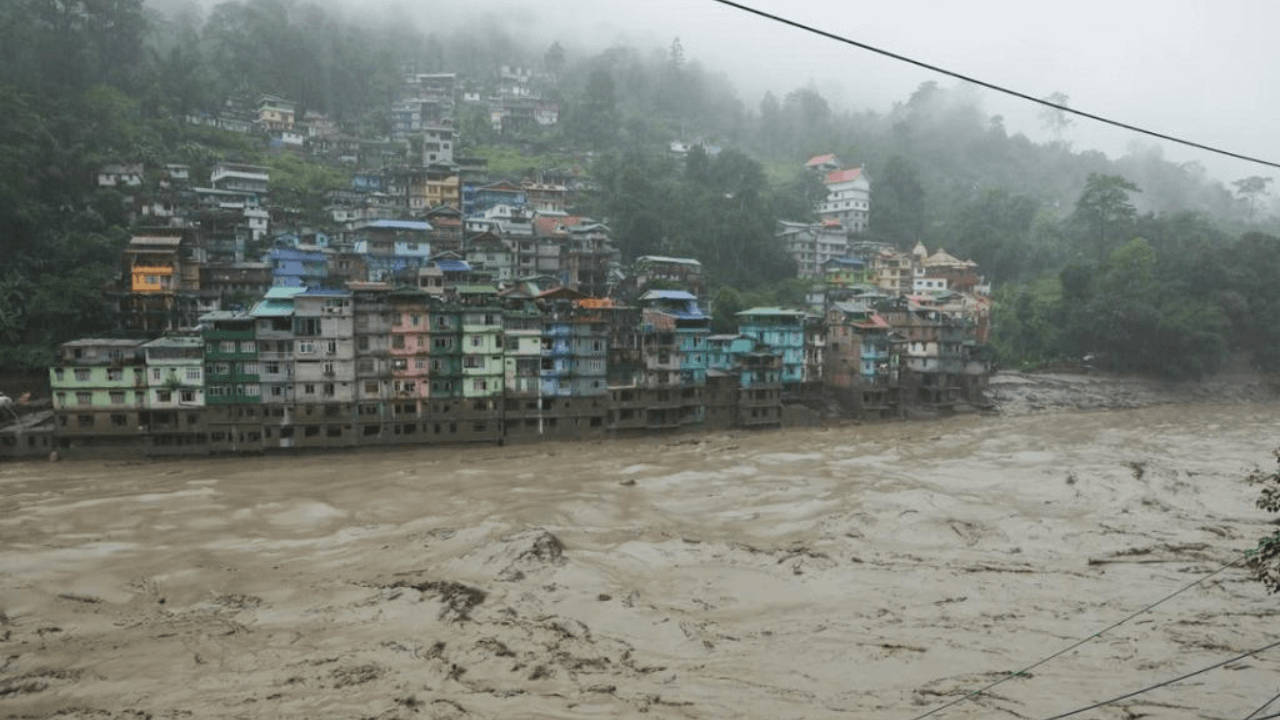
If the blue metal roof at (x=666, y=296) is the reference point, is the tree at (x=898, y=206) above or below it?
above

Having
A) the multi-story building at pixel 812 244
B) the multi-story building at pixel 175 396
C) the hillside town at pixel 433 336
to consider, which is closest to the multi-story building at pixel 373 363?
the hillside town at pixel 433 336

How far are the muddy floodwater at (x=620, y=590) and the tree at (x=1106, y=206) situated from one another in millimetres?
40178

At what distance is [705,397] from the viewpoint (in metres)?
33.2

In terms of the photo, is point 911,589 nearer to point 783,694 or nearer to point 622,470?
point 783,694

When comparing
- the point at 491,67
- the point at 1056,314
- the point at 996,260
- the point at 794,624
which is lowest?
the point at 794,624

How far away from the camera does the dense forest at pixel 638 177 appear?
35.7 meters

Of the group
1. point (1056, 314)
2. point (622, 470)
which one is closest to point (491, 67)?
point (1056, 314)

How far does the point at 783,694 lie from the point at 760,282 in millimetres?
41793

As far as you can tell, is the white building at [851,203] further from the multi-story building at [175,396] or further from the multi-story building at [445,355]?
the multi-story building at [175,396]

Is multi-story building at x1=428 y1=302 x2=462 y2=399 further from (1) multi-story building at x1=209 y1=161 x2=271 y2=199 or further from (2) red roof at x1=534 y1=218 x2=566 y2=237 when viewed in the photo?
(1) multi-story building at x1=209 y1=161 x2=271 y2=199

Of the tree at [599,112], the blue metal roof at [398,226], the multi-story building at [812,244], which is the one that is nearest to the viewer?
the blue metal roof at [398,226]

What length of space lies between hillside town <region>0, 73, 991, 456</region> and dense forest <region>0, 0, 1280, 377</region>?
8.24ft

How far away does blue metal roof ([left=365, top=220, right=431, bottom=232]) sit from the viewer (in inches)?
1543

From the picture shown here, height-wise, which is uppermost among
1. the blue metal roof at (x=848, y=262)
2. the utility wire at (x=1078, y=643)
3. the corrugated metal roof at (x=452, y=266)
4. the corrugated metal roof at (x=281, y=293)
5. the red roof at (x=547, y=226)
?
the red roof at (x=547, y=226)
